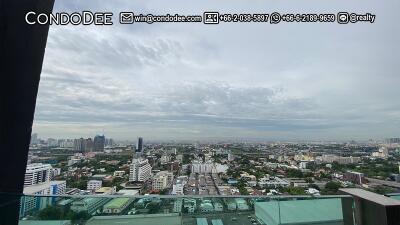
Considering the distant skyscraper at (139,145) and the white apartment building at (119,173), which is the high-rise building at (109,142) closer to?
the distant skyscraper at (139,145)

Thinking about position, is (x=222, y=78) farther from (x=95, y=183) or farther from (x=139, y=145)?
(x=95, y=183)

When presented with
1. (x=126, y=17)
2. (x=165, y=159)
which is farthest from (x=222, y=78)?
(x=126, y=17)

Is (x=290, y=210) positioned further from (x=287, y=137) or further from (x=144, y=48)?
(x=287, y=137)

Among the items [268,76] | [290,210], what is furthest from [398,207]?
[268,76]

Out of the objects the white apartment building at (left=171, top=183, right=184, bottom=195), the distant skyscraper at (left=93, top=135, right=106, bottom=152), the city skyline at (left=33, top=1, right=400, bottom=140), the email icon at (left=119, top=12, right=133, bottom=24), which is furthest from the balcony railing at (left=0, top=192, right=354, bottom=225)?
the distant skyscraper at (left=93, top=135, right=106, bottom=152)

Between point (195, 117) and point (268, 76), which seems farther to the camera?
point (195, 117)

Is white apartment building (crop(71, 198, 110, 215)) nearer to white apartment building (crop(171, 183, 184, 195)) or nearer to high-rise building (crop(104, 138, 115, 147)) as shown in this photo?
white apartment building (crop(171, 183, 184, 195))

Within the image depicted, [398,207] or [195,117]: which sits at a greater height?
[195,117]
